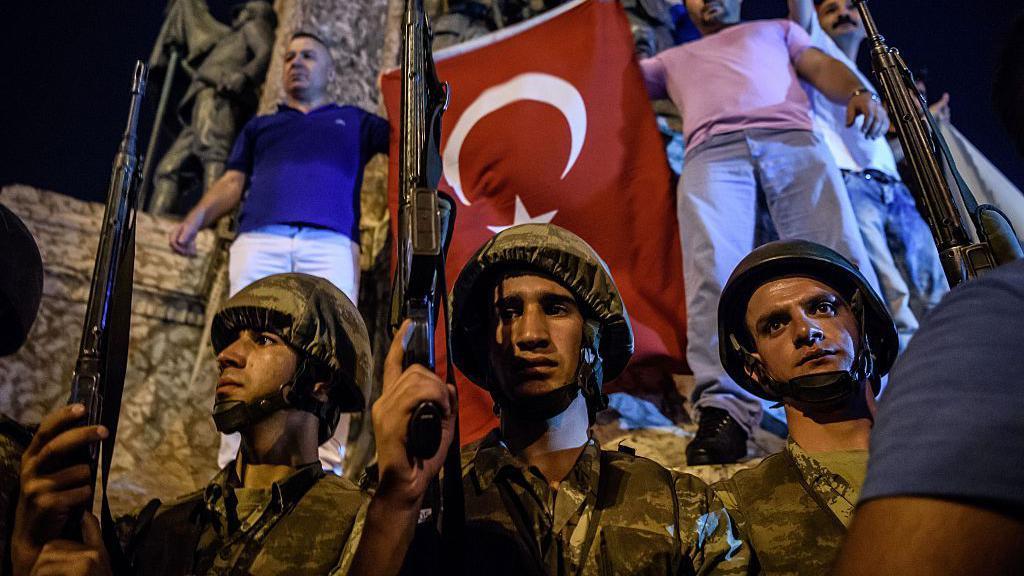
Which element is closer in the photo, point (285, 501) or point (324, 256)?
point (285, 501)

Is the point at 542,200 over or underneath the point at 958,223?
over

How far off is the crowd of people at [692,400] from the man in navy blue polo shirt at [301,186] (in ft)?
0.11

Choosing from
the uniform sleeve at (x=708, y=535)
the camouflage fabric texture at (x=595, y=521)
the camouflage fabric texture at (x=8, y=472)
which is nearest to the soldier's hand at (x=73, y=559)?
the camouflage fabric texture at (x=8, y=472)

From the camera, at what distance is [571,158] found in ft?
15.2

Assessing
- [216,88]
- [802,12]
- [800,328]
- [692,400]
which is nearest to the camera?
[800,328]

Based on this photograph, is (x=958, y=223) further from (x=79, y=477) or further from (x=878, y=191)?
(x=878, y=191)

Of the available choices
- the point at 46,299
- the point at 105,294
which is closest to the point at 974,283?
the point at 105,294

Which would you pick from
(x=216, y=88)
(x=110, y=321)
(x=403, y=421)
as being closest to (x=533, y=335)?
(x=403, y=421)

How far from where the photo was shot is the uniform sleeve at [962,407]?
691mm

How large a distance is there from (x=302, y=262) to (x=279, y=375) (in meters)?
1.78

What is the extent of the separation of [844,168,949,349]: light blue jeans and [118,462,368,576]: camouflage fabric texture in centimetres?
331

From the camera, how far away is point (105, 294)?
6.68ft

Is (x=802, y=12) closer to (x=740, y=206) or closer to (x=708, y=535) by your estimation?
(x=740, y=206)

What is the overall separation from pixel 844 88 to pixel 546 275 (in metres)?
2.38
